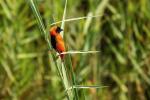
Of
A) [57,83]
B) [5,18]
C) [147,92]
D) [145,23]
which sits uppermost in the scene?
[5,18]

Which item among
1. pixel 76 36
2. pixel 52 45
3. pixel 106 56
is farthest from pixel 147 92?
pixel 52 45

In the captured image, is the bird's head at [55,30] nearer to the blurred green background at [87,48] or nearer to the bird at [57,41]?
the bird at [57,41]

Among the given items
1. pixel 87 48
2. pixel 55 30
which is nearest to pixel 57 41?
pixel 55 30

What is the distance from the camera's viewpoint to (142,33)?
8.51 feet

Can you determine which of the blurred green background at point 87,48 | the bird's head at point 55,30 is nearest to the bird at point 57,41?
the bird's head at point 55,30

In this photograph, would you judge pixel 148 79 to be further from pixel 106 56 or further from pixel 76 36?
pixel 76 36

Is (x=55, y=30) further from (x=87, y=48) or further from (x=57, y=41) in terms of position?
(x=87, y=48)

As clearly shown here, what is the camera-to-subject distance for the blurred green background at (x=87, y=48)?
2465 millimetres

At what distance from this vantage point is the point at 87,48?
2.43 m

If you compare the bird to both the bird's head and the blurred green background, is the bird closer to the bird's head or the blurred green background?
the bird's head

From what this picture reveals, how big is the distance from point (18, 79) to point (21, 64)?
0.25 feet

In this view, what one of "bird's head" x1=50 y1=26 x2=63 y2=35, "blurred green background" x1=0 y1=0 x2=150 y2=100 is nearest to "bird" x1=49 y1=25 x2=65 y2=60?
"bird's head" x1=50 y1=26 x2=63 y2=35

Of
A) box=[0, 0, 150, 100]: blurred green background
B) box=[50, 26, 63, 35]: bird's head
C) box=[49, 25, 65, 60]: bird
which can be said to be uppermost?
box=[50, 26, 63, 35]: bird's head

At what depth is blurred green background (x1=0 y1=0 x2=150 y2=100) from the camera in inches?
97.0
